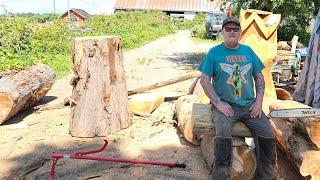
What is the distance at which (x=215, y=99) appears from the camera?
4.01 m

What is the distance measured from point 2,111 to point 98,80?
179 cm

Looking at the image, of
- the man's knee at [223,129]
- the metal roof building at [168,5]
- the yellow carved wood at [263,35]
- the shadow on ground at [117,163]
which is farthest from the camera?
the metal roof building at [168,5]

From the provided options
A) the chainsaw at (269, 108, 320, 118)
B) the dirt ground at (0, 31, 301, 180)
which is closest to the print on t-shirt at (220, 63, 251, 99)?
the chainsaw at (269, 108, 320, 118)

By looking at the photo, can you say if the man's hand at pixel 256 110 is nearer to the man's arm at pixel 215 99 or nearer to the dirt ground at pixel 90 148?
the man's arm at pixel 215 99

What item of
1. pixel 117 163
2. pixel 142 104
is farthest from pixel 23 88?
pixel 117 163

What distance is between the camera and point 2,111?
6.52 m

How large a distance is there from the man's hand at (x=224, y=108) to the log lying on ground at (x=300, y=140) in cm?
79

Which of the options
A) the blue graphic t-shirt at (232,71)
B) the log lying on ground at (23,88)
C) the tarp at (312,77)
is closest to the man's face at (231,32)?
the blue graphic t-shirt at (232,71)

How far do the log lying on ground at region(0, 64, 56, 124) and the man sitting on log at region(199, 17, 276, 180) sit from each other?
12.5 feet

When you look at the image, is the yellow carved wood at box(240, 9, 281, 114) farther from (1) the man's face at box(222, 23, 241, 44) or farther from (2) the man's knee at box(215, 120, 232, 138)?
(2) the man's knee at box(215, 120, 232, 138)

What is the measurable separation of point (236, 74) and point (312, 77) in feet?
8.34

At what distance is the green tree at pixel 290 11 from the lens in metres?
12.1

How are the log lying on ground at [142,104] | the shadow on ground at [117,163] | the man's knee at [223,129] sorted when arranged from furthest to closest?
1. the log lying on ground at [142,104]
2. the shadow on ground at [117,163]
3. the man's knee at [223,129]

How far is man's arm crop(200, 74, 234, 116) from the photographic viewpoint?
157 inches
